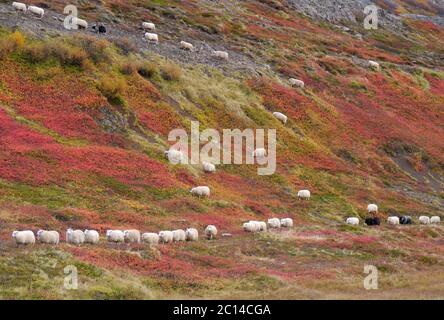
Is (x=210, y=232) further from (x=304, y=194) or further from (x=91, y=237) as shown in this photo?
(x=304, y=194)

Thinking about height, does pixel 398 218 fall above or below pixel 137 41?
below

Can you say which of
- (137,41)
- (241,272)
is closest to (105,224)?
(241,272)

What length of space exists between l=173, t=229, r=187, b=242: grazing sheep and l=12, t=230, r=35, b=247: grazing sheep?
8.85 metres

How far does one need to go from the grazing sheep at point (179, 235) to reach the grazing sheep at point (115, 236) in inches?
138

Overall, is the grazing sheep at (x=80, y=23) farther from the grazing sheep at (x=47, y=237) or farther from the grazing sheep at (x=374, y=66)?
the grazing sheep at (x=47, y=237)

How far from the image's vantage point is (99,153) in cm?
5106

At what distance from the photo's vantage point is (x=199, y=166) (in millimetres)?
55656

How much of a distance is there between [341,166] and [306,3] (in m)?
73.4

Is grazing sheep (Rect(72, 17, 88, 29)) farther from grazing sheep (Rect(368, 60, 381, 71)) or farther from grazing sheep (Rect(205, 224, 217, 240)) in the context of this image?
grazing sheep (Rect(368, 60, 381, 71))

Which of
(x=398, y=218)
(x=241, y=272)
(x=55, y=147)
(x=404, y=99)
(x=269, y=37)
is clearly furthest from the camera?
(x=269, y=37)

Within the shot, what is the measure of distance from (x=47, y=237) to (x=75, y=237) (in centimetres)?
172

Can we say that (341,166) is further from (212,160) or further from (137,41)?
(137,41)

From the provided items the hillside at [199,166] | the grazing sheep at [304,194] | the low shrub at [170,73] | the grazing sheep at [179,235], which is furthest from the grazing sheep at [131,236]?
the low shrub at [170,73]

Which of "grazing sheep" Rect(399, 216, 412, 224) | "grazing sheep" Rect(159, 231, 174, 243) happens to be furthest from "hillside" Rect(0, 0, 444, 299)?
"grazing sheep" Rect(399, 216, 412, 224)
